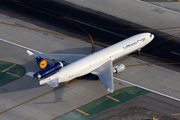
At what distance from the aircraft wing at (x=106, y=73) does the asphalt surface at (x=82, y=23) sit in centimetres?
1241

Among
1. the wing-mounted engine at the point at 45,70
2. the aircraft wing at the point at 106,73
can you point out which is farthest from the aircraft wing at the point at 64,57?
the wing-mounted engine at the point at 45,70

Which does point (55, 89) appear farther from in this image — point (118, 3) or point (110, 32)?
point (118, 3)

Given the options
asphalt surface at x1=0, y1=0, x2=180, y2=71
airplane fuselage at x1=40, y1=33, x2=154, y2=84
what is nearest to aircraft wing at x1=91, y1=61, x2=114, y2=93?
airplane fuselage at x1=40, y1=33, x2=154, y2=84

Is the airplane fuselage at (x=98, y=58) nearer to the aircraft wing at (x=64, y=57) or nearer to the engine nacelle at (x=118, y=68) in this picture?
the engine nacelle at (x=118, y=68)

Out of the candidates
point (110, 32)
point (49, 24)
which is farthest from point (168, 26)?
point (49, 24)

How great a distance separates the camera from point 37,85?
61.8 meters

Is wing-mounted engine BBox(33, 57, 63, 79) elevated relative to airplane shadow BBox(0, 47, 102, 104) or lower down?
elevated

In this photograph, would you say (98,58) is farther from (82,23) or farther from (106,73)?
(82,23)

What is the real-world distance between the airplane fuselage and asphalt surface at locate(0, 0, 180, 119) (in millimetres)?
4318

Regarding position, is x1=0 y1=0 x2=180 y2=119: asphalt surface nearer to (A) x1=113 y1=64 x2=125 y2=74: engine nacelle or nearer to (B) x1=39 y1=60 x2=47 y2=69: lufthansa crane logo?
(A) x1=113 y1=64 x2=125 y2=74: engine nacelle

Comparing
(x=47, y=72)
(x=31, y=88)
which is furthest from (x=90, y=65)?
(x=31, y=88)

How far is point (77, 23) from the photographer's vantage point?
84438 mm

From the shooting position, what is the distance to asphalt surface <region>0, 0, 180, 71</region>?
2982 inches

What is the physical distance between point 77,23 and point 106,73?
27573mm
